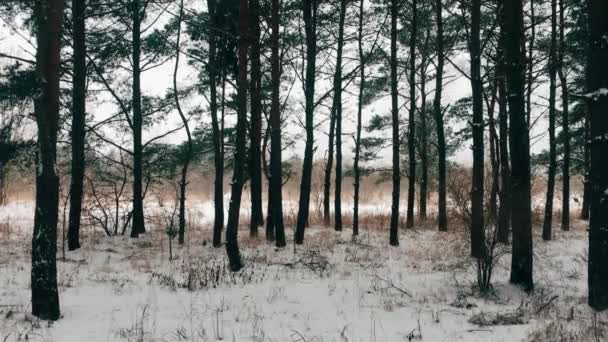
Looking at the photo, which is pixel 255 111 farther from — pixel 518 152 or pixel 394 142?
pixel 518 152

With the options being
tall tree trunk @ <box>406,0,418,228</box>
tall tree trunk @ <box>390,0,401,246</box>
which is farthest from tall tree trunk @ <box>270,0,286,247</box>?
tall tree trunk @ <box>406,0,418,228</box>

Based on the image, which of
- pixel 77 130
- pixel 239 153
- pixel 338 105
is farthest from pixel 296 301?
pixel 338 105

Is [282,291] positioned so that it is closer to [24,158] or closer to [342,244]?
[342,244]

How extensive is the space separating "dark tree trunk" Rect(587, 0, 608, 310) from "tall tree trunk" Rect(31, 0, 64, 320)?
6.78 metres

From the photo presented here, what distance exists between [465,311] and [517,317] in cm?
62

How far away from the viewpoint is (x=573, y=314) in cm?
555

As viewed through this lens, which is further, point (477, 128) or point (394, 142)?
point (394, 142)

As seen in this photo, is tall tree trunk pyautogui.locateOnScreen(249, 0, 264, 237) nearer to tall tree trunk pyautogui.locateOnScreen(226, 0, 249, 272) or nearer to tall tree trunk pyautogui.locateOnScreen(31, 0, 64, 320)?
tall tree trunk pyautogui.locateOnScreen(226, 0, 249, 272)

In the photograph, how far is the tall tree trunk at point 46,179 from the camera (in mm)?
5133

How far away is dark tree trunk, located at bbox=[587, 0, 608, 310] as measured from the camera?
5676 mm

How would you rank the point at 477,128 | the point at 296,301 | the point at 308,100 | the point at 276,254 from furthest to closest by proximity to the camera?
the point at 308,100, the point at 276,254, the point at 477,128, the point at 296,301

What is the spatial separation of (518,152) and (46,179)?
644 centimetres

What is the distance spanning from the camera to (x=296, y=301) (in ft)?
20.6

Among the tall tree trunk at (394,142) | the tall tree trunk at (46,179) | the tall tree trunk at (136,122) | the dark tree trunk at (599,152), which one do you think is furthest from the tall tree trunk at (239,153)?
the tall tree trunk at (136,122)
